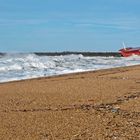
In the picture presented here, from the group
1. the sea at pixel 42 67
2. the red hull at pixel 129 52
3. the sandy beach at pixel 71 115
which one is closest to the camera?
the sandy beach at pixel 71 115

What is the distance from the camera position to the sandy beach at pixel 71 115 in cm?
661

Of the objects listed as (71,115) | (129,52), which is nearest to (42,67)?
(71,115)

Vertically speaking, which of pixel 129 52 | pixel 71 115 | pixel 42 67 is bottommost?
pixel 129 52

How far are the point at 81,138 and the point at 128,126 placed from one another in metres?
0.97

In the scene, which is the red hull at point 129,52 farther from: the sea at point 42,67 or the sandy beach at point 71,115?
the sandy beach at point 71,115

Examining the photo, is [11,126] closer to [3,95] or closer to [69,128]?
[69,128]

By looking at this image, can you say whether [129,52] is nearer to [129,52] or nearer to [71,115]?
[129,52]

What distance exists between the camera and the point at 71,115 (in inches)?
318

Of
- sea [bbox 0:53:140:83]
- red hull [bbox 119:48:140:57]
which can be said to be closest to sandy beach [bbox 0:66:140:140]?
sea [bbox 0:53:140:83]

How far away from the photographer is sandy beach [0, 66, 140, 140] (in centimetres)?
661

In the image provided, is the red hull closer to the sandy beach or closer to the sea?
the sea

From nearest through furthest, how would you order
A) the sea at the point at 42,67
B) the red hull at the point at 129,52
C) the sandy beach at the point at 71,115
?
1. the sandy beach at the point at 71,115
2. the sea at the point at 42,67
3. the red hull at the point at 129,52

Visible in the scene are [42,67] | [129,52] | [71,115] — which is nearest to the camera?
[71,115]

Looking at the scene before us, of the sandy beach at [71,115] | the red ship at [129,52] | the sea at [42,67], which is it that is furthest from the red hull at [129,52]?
the sandy beach at [71,115]
